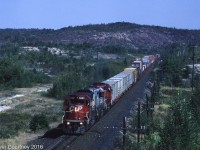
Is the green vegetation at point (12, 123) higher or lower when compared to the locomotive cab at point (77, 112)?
lower

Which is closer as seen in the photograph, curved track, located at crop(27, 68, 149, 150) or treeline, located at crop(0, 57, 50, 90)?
curved track, located at crop(27, 68, 149, 150)

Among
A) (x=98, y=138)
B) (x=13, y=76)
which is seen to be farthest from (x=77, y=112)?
(x=13, y=76)

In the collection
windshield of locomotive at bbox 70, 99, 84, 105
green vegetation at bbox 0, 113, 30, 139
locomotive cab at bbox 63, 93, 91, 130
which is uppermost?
windshield of locomotive at bbox 70, 99, 84, 105

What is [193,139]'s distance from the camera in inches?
1032

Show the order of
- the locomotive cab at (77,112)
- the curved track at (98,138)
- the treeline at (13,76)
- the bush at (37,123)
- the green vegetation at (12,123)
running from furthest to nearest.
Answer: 1. the treeline at (13,76)
2. the bush at (37,123)
3. the green vegetation at (12,123)
4. the locomotive cab at (77,112)
5. the curved track at (98,138)

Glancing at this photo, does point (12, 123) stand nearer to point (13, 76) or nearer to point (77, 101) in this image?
point (77, 101)

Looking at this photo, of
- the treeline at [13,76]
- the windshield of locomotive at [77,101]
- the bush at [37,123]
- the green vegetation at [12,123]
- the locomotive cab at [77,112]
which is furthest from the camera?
the treeline at [13,76]

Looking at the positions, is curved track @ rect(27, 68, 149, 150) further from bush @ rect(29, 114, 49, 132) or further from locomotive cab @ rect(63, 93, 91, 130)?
bush @ rect(29, 114, 49, 132)

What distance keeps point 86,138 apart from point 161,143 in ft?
46.8

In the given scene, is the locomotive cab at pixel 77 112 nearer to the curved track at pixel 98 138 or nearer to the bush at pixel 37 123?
the curved track at pixel 98 138

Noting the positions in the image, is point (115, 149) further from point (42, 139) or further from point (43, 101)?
point (43, 101)

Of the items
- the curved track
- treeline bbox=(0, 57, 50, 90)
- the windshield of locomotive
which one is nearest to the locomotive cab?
the windshield of locomotive

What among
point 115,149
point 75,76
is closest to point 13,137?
point 115,149

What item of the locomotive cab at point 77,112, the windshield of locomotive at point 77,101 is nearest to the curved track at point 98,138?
the locomotive cab at point 77,112
